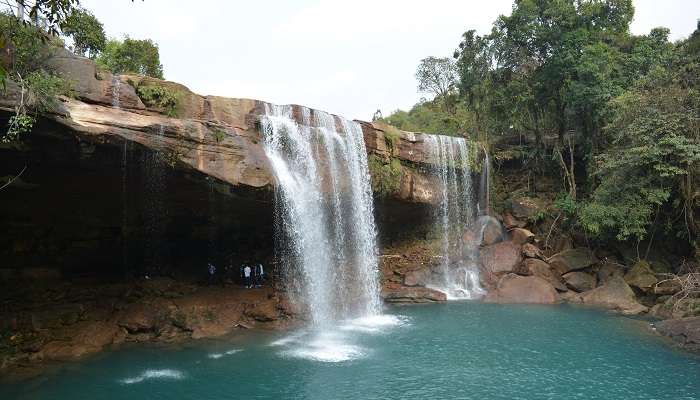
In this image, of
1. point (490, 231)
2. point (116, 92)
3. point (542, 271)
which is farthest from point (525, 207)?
point (116, 92)

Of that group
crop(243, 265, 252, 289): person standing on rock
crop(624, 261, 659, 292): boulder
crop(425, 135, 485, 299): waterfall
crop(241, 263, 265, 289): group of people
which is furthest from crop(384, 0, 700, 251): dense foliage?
crop(243, 265, 252, 289): person standing on rock

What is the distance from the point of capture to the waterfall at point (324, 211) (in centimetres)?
1501

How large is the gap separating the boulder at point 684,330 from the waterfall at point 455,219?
6.97 m

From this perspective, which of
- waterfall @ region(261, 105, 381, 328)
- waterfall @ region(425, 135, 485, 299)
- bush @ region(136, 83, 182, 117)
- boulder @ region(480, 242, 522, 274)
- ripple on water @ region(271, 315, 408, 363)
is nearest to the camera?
ripple on water @ region(271, 315, 408, 363)

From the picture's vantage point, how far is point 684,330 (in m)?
12.4

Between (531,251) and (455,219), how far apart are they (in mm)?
3612

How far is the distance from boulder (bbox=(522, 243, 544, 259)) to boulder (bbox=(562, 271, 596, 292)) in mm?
1281

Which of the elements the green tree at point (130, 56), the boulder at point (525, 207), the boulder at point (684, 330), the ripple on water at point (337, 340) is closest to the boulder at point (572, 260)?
the boulder at point (525, 207)

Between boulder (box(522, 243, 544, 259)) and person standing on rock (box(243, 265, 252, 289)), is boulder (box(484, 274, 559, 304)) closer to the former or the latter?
boulder (box(522, 243, 544, 259))

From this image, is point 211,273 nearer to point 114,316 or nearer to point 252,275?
point 252,275

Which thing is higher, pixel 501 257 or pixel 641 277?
pixel 501 257

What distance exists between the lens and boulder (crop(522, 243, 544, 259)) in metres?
19.6

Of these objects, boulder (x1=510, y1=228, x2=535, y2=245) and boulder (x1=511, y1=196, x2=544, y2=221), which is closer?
boulder (x1=510, y1=228, x2=535, y2=245)

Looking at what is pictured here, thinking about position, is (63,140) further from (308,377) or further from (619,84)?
(619,84)
